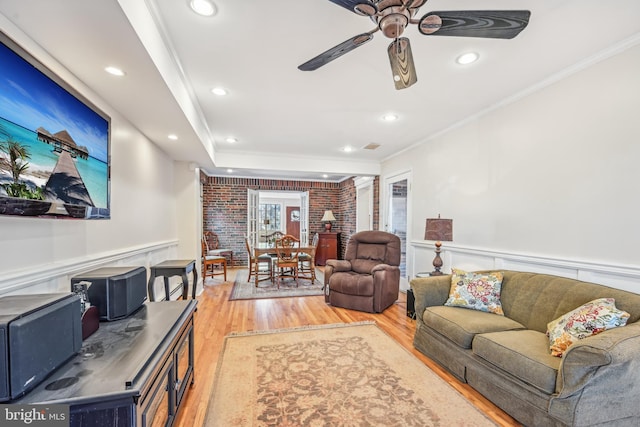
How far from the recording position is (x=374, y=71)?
2.27m

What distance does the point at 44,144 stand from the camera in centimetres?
152

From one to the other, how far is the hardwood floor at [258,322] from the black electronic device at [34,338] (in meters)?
0.97

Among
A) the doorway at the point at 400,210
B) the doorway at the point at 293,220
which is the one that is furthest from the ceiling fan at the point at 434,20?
the doorway at the point at 293,220

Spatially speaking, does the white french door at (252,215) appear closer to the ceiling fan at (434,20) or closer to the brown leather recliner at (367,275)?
the brown leather recliner at (367,275)

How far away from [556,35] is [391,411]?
2692 millimetres

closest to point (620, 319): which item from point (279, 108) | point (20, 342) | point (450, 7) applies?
point (450, 7)

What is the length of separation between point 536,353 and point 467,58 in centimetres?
207

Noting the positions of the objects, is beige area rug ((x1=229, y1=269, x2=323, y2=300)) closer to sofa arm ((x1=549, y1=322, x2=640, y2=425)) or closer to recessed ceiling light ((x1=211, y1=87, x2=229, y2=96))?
recessed ceiling light ((x1=211, y1=87, x2=229, y2=96))

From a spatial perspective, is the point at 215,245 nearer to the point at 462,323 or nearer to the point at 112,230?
the point at 112,230

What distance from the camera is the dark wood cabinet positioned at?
7.10m

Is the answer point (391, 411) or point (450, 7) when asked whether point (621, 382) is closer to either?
point (391, 411)

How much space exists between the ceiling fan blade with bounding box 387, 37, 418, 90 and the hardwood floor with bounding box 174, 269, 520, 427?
2.17m

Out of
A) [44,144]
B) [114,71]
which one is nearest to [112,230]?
[44,144]
